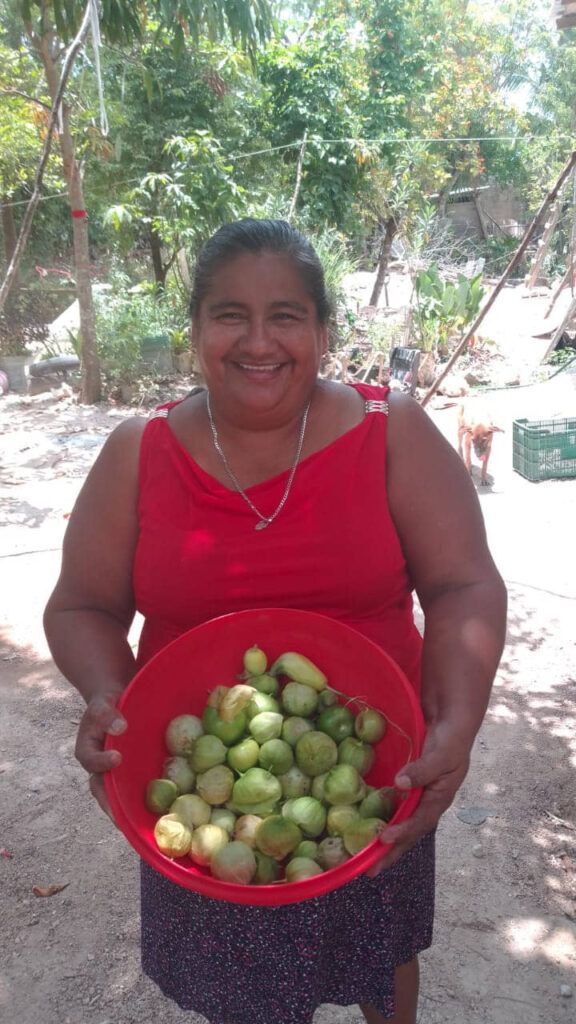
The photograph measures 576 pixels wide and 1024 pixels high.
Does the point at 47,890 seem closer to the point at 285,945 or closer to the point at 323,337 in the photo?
the point at 285,945

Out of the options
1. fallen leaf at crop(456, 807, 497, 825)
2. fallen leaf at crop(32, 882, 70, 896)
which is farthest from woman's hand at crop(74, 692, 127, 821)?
fallen leaf at crop(456, 807, 497, 825)

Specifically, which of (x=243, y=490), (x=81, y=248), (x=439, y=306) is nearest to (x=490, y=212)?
(x=439, y=306)

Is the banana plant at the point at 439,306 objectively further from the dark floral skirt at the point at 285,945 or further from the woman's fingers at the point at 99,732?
the woman's fingers at the point at 99,732

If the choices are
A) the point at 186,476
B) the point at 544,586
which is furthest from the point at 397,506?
the point at 544,586

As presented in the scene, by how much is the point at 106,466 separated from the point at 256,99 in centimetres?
1247

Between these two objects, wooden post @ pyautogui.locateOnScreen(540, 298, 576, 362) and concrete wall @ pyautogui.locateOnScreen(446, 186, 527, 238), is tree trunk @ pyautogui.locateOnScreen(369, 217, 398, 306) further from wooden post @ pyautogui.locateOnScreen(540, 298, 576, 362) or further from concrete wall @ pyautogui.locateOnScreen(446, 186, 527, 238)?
concrete wall @ pyautogui.locateOnScreen(446, 186, 527, 238)

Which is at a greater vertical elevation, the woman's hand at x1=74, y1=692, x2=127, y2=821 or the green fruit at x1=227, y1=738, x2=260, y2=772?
the woman's hand at x1=74, y1=692, x2=127, y2=821

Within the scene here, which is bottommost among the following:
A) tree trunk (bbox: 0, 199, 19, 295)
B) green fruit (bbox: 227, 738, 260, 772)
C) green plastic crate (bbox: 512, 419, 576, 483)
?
green plastic crate (bbox: 512, 419, 576, 483)

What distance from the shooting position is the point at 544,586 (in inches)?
188

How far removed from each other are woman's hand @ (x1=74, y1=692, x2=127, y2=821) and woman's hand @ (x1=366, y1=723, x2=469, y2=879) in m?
0.44

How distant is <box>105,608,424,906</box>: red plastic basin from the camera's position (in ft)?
4.09

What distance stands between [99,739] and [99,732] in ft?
0.04

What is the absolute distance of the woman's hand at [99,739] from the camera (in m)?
1.23

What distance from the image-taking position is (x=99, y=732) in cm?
129
